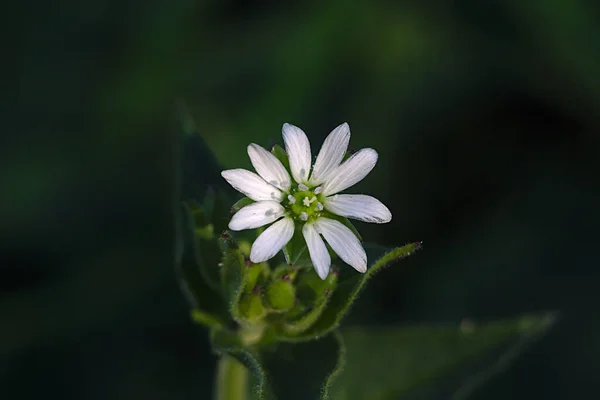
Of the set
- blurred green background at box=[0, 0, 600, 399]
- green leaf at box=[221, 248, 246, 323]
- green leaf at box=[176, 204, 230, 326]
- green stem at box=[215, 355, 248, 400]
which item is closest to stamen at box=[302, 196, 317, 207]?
green leaf at box=[221, 248, 246, 323]

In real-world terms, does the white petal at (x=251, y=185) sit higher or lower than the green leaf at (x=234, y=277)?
higher

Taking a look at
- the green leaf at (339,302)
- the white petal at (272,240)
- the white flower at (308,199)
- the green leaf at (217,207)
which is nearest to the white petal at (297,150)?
the white flower at (308,199)

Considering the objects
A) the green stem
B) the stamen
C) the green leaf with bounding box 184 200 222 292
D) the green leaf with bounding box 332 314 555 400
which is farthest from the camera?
the green leaf with bounding box 332 314 555 400

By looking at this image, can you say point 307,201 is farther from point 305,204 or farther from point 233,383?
point 233,383

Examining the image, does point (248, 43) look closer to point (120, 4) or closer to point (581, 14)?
point (120, 4)

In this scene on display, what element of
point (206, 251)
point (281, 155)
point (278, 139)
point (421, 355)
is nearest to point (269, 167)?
point (281, 155)

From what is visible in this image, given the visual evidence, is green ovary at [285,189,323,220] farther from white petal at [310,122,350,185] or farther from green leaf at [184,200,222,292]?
green leaf at [184,200,222,292]

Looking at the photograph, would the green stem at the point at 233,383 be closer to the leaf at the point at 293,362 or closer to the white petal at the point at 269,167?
the leaf at the point at 293,362
